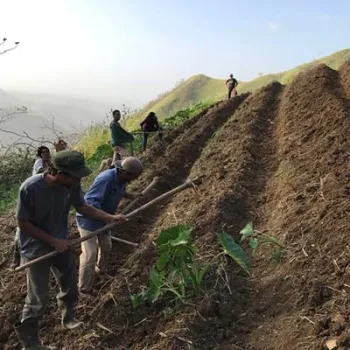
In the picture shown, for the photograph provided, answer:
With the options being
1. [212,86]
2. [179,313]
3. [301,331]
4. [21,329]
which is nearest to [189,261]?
[179,313]

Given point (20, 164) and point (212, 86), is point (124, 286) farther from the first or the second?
point (212, 86)

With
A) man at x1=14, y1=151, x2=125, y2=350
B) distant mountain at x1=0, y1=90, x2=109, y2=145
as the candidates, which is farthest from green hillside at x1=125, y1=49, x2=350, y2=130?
man at x1=14, y1=151, x2=125, y2=350

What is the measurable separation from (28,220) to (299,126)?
290 inches

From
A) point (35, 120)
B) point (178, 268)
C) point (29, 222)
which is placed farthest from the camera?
point (35, 120)

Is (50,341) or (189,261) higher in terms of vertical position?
(189,261)

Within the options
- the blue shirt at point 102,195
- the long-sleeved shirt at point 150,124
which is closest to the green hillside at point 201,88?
the long-sleeved shirt at point 150,124

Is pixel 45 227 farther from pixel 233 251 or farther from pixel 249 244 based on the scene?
pixel 249 244

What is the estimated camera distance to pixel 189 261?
4516mm

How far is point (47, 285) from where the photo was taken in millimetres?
4348

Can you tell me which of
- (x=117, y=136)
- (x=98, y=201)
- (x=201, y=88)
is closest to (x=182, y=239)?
(x=98, y=201)

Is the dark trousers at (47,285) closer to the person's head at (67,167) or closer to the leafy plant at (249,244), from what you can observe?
the person's head at (67,167)

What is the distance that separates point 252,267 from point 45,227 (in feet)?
6.93

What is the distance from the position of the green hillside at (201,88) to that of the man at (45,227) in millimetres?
29869

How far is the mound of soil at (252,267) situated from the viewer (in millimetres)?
4066
